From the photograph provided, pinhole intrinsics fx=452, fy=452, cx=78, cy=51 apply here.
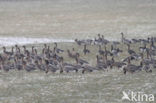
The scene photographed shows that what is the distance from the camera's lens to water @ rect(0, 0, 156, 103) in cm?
1355

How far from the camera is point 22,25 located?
33.5 m

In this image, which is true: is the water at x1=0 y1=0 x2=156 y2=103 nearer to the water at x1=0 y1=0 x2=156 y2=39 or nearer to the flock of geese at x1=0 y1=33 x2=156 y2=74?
the water at x1=0 y1=0 x2=156 y2=39

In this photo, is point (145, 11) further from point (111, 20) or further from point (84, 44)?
point (84, 44)

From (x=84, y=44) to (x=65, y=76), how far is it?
685 cm

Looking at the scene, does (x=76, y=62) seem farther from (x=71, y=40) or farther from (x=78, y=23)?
(x=78, y=23)

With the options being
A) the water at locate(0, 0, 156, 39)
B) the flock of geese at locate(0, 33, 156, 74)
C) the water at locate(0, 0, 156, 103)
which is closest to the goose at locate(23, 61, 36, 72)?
the flock of geese at locate(0, 33, 156, 74)

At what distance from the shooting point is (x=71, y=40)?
25.4 metres

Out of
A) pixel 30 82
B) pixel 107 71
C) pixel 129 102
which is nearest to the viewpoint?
pixel 129 102

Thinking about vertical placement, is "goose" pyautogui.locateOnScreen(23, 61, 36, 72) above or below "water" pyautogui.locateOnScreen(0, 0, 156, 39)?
below

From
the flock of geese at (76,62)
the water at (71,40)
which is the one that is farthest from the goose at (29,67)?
the water at (71,40)

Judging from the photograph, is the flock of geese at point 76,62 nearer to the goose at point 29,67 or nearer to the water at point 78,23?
the goose at point 29,67

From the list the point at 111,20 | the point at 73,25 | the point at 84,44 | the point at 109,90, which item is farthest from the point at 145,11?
the point at 109,90

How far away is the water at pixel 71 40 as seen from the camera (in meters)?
13.6

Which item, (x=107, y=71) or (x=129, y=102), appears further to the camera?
(x=107, y=71)
